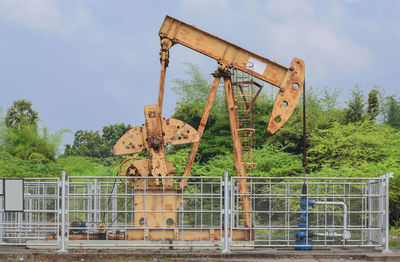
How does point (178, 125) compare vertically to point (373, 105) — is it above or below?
below

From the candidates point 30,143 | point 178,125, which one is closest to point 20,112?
point 30,143

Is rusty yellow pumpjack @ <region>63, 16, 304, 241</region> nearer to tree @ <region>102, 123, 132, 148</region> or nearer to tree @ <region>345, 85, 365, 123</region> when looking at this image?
tree @ <region>345, 85, 365, 123</region>

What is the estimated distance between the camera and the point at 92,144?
57.9 meters

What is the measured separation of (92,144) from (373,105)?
3205 cm

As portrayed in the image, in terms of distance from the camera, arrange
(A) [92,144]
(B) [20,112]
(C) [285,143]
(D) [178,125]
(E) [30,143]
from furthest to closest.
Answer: (A) [92,144]
(B) [20,112]
(E) [30,143]
(C) [285,143]
(D) [178,125]

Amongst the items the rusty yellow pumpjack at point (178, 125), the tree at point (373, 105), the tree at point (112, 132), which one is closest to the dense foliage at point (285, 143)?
the tree at point (373, 105)

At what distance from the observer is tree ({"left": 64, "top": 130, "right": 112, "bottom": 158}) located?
184 ft

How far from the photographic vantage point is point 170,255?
12.9 m

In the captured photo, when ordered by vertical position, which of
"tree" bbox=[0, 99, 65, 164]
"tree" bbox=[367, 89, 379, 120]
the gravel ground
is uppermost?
"tree" bbox=[367, 89, 379, 120]

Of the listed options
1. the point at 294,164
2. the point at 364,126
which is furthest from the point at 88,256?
the point at 364,126

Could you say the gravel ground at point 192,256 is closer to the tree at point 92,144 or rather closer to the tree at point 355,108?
the tree at point 355,108

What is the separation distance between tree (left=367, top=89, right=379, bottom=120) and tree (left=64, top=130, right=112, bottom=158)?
95.8ft

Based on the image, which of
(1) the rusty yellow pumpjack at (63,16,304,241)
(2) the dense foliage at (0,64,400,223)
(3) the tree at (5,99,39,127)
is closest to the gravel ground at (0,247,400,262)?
(1) the rusty yellow pumpjack at (63,16,304,241)

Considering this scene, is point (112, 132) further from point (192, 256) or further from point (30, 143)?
point (192, 256)
